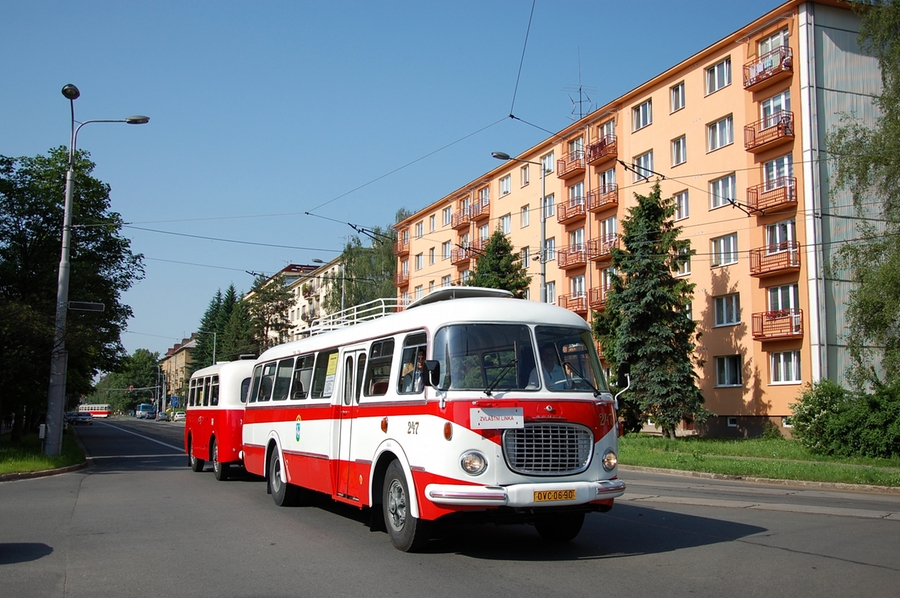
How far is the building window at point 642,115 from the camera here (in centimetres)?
4350

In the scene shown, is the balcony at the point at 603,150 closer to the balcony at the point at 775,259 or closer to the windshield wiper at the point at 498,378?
the balcony at the point at 775,259

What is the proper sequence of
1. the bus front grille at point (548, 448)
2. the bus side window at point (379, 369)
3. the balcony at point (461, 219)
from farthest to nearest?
the balcony at point (461, 219) < the bus side window at point (379, 369) < the bus front grille at point (548, 448)

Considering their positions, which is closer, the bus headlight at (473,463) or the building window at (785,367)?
the bus headlight at (473,463)

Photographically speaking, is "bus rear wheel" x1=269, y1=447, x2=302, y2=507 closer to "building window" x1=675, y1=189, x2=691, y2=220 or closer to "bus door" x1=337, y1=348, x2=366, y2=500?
"bus door" x1=337, y1=348, x2=366, y2=500

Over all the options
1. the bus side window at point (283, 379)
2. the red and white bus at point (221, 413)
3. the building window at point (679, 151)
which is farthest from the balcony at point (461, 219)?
the bus side window at point (283, 379)

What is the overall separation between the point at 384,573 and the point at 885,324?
22.4 meters

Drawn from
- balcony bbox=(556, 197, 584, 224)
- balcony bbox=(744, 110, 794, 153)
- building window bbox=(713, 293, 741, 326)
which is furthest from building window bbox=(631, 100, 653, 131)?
building window bbox=(713, 293, 741, 326)

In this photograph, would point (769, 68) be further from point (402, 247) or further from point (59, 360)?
point (402, 247)

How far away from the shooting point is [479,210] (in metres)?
59.6

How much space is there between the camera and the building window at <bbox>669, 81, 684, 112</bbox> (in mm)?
41094

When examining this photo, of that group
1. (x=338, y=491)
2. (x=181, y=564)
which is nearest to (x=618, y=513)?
(x=338, y=491)

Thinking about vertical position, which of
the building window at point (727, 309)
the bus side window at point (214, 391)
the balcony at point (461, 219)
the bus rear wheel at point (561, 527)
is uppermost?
the balcony at point (461, 219)

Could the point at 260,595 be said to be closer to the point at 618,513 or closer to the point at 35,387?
the point at 618,513

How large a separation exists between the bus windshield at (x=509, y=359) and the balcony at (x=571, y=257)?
3806 centimetres
